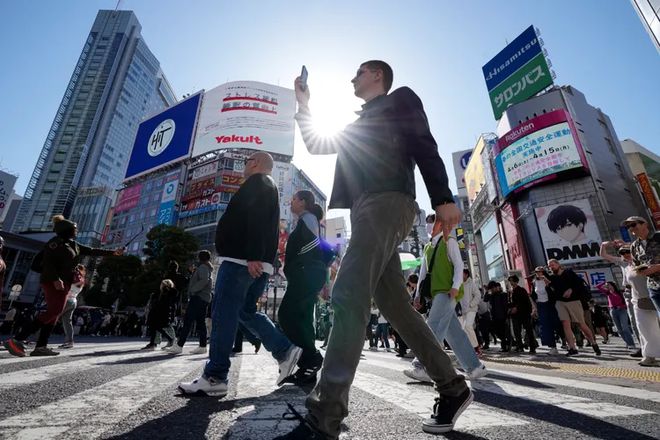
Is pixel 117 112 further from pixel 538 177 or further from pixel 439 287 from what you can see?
pixel 439 287

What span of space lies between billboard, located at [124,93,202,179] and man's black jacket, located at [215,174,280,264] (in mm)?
46316

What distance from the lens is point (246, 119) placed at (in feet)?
142

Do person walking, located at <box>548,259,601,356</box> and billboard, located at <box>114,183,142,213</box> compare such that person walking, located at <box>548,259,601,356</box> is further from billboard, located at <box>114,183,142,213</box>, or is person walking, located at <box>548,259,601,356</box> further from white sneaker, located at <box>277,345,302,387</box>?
billboard, located at <box>114,183,142,213</box>

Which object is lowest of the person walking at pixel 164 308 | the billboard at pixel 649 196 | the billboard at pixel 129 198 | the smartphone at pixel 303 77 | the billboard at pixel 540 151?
the person walking at pixel 164 308

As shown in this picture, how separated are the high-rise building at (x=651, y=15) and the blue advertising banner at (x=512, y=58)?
68.7 ft

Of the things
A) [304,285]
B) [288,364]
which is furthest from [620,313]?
[288,364]

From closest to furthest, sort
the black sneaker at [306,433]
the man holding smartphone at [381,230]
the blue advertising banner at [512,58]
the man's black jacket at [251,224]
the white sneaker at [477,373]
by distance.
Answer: the black sneaker at [306,433], the man holding smartphone at [381,230], the man's black jacket at [251,224], the white sneaker at [477,373], the blue advertising banner at [512,58]

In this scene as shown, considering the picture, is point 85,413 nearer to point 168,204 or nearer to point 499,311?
point 499,311

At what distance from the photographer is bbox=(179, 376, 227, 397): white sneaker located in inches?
84.9

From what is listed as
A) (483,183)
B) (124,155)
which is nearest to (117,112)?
(124,155)

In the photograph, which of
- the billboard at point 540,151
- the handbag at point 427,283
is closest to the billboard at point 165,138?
the billboard at point 540,151

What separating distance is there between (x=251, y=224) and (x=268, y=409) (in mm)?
1266

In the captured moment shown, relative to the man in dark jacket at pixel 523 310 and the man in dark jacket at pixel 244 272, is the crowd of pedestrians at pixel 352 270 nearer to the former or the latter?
the man in dark jacket at pixel 244 272

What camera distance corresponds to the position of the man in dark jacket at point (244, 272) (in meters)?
2.24
